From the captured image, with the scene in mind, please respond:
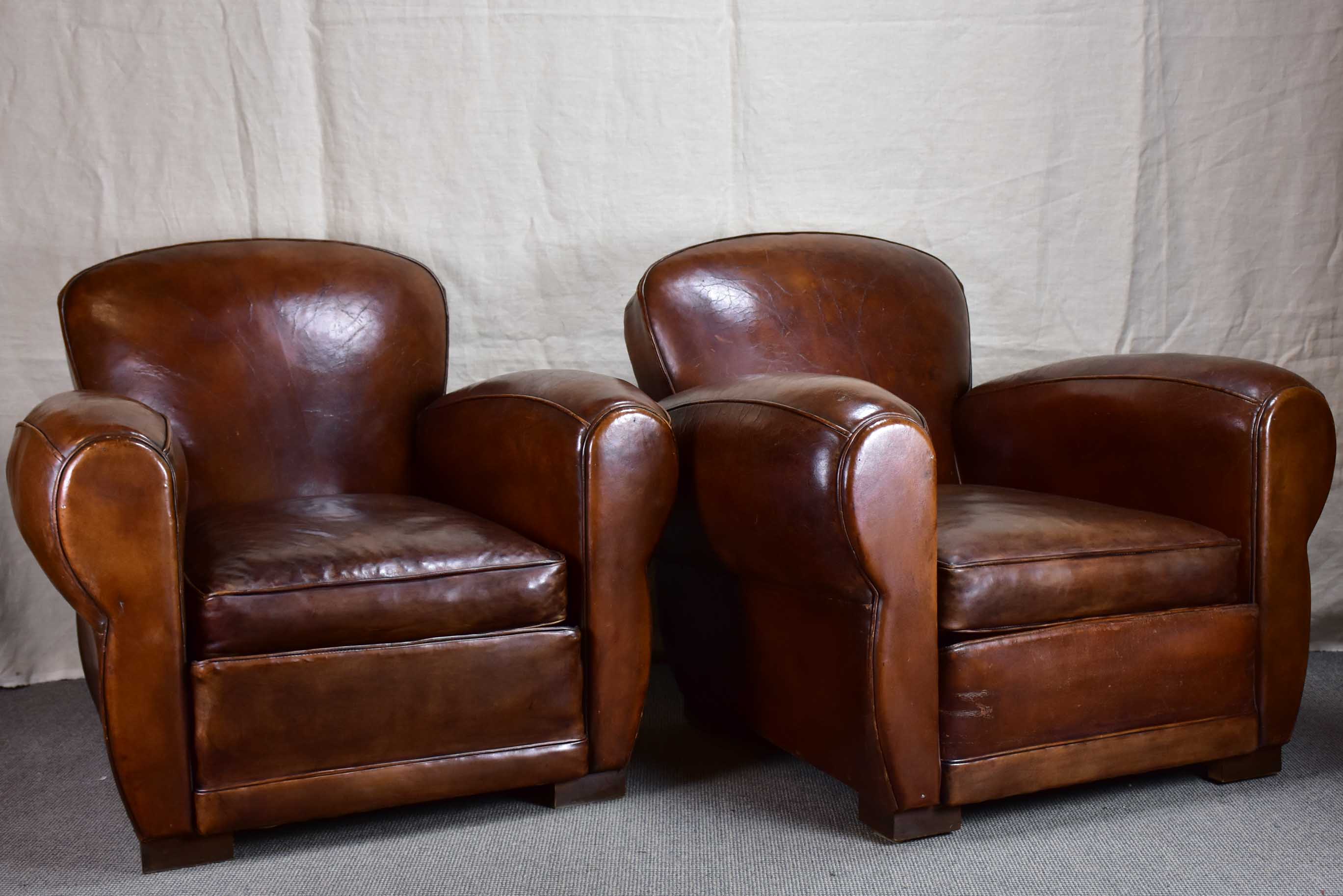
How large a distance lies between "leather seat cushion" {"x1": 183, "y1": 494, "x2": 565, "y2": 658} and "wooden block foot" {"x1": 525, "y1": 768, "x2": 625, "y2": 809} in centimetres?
29

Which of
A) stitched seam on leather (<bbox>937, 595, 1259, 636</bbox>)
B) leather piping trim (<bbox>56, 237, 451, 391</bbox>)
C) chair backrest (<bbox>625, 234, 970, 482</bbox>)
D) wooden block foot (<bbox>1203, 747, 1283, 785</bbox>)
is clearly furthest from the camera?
chair backrest (<bbox>625, 234, 970, 482</bbox>)

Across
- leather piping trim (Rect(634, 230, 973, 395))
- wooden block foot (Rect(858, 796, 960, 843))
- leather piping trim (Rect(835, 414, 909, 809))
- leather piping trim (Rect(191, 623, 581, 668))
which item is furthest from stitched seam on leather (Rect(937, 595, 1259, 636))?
leather piping trim (Rect(634, 230, 973, 395))

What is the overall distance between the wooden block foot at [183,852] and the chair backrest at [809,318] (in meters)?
1.07

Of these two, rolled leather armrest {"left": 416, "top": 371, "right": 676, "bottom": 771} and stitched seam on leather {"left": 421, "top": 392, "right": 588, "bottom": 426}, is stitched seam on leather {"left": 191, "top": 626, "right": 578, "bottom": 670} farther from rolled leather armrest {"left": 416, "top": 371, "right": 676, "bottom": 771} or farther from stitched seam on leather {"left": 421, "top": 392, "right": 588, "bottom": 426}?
stitched seam on leather {"left": 421, "top": 392, "right": 588, "bottom": 426}

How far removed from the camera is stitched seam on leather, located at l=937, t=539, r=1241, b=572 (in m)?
1.67

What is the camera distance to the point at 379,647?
1.71 metres

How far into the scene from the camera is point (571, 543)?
1799 millimetres

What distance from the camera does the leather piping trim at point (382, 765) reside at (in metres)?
1.65

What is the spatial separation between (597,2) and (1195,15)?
1464mm

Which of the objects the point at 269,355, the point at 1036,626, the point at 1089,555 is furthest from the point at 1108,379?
the point at 269,355

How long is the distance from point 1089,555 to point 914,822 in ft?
1.53

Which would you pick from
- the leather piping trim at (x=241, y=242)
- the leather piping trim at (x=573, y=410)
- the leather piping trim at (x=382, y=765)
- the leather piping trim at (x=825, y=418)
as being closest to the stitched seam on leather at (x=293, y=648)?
the leather piping trim at (x=382, y=765)

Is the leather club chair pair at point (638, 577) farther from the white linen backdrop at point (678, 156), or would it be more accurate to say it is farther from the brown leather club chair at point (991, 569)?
the white linen backdrop at point (678, 156)

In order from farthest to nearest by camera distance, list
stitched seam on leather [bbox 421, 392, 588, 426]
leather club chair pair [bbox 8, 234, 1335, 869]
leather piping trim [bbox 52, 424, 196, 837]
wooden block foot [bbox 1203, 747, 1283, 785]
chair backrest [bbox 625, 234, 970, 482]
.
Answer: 1. chair backrest [bbox 625, 234, 970, 482]
2. wooden block foot [bbox 1203, 747, 1283, 785]
3. stitched seam on leather [bbox 421, 392, 588, 426]
4. leather club chair pair [bbox 8, 234, 1335, 869]
5. leather piping trim [bbox 52, 424, 196, 837]
